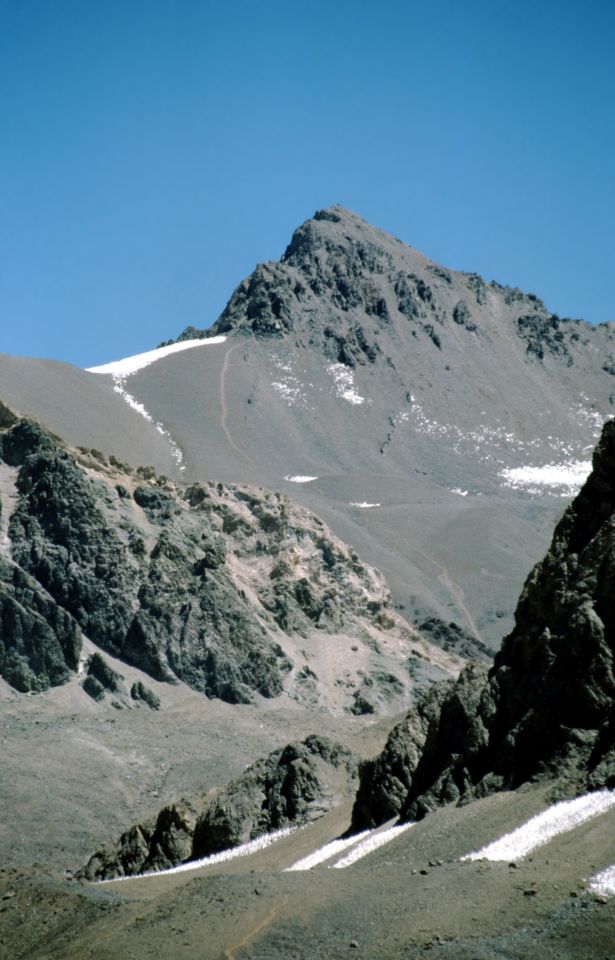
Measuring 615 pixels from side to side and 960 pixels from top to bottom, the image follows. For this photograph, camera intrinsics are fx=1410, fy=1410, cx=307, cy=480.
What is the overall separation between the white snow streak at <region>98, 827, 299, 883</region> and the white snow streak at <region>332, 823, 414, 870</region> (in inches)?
285

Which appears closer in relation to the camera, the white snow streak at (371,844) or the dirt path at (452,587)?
the white snow streak at (371,844)

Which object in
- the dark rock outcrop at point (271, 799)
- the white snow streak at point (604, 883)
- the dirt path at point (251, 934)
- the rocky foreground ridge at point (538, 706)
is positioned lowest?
the dark rock outcrop at point (271, 799)

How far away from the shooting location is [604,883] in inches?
814

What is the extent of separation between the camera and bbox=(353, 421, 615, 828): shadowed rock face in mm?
27469

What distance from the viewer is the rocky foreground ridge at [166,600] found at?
8512 cm

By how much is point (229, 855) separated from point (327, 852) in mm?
6517

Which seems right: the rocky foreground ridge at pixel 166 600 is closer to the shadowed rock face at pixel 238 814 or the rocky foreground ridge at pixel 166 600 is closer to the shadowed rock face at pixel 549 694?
the shadowed rock face at pixel 238 814

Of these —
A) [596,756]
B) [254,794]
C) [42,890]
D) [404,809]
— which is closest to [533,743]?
[596,756]

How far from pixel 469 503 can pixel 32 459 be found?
107m

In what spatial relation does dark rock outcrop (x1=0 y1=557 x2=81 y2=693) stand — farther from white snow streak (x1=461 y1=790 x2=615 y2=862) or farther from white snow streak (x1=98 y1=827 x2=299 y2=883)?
white snow streak (x1=461 y1=790 x2=615 y2=862)

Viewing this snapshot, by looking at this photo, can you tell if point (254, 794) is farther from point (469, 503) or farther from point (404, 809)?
point (469, 503)

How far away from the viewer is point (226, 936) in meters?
22.6

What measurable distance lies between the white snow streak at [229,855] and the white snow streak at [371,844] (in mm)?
7247

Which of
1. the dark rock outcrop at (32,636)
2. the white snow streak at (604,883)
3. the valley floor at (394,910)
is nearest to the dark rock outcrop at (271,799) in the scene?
the valley floor at (394,910)
